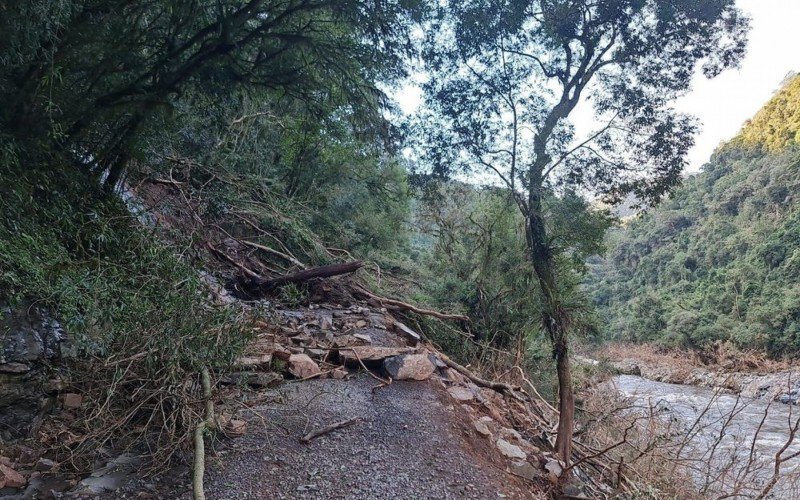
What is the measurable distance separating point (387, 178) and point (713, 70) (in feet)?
27.8

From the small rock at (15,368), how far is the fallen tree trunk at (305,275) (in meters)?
3.42

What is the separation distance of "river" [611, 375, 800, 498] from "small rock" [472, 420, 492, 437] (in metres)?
1.80

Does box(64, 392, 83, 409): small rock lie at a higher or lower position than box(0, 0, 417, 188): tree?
lower

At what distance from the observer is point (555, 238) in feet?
18.1

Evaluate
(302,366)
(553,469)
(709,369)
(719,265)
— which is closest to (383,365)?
(302,366)

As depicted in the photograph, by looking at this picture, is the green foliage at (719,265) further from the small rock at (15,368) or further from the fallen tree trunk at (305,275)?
the small rock at (15,368)

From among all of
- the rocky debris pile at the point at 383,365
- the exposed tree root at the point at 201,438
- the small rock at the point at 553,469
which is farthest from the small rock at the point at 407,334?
the exposed tree root at the point at 201,438

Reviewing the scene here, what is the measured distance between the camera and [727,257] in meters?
27.9

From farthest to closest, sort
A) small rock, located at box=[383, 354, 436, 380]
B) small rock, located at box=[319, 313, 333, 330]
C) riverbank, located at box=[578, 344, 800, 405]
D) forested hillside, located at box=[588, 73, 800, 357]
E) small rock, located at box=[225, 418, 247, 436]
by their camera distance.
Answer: forested hillside, located at box=[588, 73, 800, 357] < riverbank, located at box=[578, 344, 800, 405] < small rock, located at box=[319, 313, 333, 330] < small rock, located at box=[383, 354, 436, 380] < small rock, located at box=[225, 418, 247, 436]

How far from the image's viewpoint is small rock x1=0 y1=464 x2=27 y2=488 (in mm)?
2301

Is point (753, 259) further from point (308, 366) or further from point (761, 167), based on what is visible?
point (308, 366)

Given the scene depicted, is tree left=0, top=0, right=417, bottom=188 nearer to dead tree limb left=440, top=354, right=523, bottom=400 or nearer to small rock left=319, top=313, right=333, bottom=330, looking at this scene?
small rock left=319, top=313, right=333, bottom=330

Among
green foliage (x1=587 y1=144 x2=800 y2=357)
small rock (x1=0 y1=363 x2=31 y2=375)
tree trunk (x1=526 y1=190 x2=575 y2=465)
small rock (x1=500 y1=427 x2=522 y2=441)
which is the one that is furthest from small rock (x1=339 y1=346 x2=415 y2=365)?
green foliage (x1=587 y1=144 x2=800 y2=357)

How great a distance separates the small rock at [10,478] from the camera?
2.30 m
